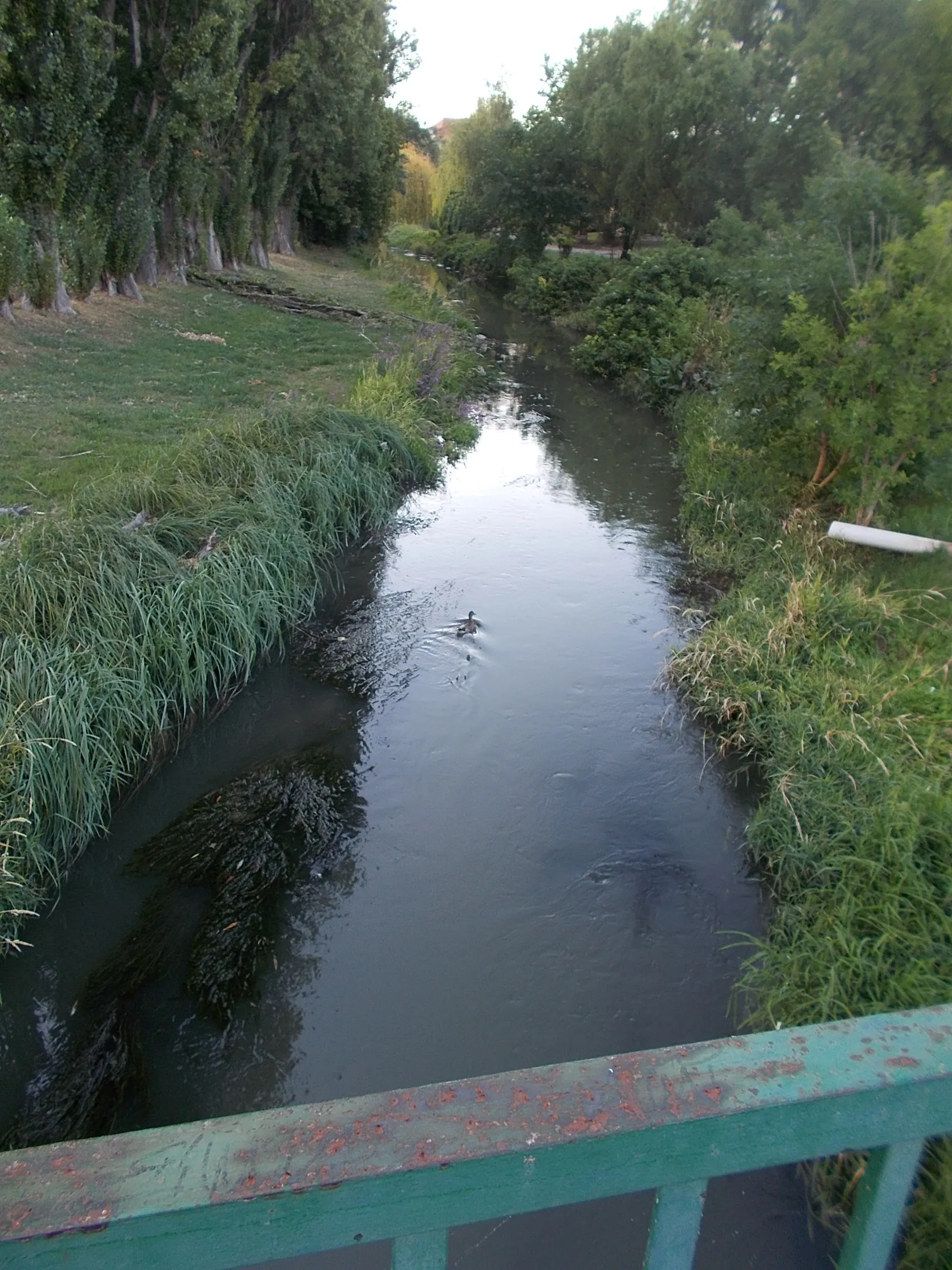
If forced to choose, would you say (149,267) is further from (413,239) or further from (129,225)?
(413,239)

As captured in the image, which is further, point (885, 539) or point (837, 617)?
point (885, 539)

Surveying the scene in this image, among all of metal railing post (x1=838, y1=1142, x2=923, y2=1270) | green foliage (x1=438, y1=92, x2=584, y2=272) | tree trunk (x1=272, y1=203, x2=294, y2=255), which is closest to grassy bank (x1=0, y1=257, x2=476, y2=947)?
metal railing post (x1=838, y1=1142, x2=923, y2=1270)

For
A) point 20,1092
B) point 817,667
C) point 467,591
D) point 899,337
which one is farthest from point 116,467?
point 899,337

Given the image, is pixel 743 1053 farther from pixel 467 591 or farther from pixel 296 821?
pixel 467 591

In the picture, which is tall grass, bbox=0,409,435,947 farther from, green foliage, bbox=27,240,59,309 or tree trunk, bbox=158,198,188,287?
tree trunk, bbox=158,198,188,287

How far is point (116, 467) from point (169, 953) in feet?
16.5

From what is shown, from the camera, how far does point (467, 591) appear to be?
8828mm

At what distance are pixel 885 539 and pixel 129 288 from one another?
1551 cm

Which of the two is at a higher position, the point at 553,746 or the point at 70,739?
the point at 70,739

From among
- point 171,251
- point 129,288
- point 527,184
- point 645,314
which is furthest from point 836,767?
point 527,184

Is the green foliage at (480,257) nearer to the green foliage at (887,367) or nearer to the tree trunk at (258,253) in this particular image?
the tree trunk at (258,253)

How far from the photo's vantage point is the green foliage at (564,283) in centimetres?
2858

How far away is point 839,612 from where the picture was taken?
276 inches

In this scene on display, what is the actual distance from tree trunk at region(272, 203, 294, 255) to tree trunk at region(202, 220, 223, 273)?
23.9 ft
